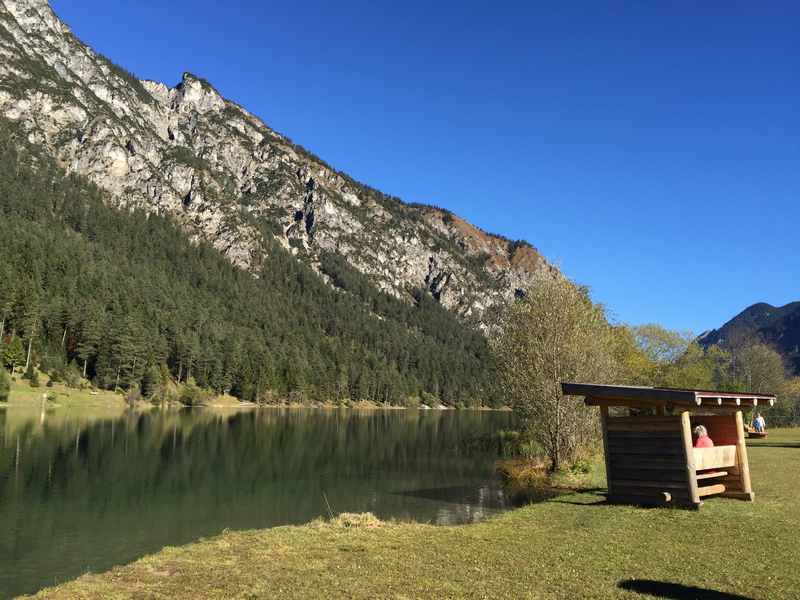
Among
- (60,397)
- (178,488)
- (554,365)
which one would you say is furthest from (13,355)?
(554,365)

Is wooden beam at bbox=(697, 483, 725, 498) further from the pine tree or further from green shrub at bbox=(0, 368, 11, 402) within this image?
the pine tree

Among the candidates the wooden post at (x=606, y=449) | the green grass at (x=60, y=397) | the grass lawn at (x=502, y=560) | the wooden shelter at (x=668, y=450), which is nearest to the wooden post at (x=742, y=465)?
the wooden shelter at (x=668, y=450)

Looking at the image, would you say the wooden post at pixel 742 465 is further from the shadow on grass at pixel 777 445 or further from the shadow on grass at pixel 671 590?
the shadow on grass at pixel 777 445

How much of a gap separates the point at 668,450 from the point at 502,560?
9657mm

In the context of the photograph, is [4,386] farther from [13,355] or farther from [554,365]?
[554,365]

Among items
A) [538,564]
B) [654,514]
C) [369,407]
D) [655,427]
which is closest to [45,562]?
[538,564]

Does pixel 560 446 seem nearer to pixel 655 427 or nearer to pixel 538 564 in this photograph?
pixel 655 427

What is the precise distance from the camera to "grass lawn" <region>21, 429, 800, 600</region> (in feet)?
36.4

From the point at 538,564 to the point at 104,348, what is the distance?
114248mm

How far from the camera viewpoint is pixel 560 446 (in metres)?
A: 34.7

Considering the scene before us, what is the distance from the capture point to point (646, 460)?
20.7 meters

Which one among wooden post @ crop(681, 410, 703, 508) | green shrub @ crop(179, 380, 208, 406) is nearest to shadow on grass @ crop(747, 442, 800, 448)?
wooden post @ crop(681, 410, 703, 508)

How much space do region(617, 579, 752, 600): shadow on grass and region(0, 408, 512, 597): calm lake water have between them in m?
12.8

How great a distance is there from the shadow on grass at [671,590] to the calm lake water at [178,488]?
41.9 feet
